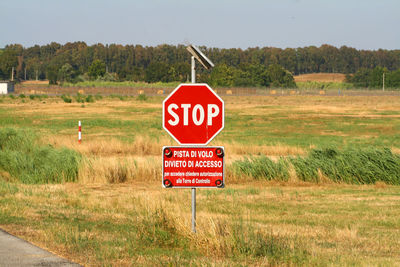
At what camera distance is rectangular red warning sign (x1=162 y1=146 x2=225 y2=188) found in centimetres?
932

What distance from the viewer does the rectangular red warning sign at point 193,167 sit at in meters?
9.32

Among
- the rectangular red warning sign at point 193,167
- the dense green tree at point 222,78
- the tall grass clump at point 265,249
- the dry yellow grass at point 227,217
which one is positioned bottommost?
the dry yellow grass at point 227,217

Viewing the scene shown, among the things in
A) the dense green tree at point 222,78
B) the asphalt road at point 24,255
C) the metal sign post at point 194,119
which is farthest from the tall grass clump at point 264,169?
the dense green tree at point 222,78

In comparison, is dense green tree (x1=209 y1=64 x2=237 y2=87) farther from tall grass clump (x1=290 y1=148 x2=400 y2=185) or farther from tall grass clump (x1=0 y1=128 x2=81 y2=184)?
tall grass clump (x1=290 y1=148 x2=400 y2=185)

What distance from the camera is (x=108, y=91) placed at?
131125 mm

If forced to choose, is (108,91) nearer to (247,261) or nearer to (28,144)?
(28,144)

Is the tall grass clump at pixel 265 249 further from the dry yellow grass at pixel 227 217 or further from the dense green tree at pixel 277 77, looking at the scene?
the dense green tree at pixel 277 77

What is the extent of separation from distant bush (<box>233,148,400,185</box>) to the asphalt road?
11621 millimetres

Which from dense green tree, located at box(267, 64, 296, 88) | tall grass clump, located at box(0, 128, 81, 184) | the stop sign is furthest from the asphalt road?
dense green tree, located at box(267, 64, 296, 88)

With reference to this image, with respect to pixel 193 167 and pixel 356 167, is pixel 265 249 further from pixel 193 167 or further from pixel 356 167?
pixel 356 167

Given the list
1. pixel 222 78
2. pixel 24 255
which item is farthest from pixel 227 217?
pixel 222 78

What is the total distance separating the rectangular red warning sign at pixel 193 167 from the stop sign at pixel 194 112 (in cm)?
19

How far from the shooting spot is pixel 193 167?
933 centimetres

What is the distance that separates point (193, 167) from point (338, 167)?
1159cm
